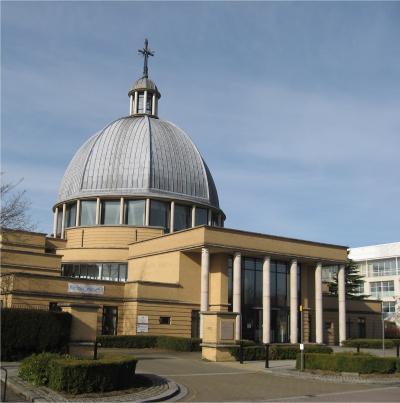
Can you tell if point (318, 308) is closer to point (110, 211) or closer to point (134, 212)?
point (134, 212)

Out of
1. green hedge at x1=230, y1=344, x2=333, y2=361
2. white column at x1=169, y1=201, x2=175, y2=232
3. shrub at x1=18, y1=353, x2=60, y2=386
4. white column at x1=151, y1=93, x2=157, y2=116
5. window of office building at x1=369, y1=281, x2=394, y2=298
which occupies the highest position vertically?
white column at x1=151, y1=93, x2=157, y2=116

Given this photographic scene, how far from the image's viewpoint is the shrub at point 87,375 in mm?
14602

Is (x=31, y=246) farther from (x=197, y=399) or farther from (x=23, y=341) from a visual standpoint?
(x=197, y=399)

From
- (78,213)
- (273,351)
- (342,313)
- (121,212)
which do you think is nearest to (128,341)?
(273,351)

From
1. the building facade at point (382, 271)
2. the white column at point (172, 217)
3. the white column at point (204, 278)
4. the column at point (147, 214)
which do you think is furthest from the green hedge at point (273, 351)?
the building facade at point (382, 271)

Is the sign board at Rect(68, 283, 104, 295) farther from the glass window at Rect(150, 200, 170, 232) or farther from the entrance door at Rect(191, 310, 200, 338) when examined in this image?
the glass window at Rect(150, 200, 170, 232)

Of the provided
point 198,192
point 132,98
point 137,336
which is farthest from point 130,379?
point 132,98

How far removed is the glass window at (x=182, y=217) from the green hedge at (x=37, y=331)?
83.5 ft

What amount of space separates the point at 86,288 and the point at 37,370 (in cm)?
2056

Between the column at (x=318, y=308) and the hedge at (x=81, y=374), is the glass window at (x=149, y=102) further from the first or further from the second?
the hedge at (x=81, y=374)

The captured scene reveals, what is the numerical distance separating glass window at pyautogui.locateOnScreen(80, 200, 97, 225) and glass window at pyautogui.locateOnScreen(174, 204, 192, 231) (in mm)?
A: 7301

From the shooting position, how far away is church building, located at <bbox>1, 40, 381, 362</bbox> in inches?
1454

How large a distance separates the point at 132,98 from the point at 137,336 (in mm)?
32501

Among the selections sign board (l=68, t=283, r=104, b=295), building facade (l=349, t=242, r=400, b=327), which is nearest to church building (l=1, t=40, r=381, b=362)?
sign board (l=68, t=283, r=104, b=295)
